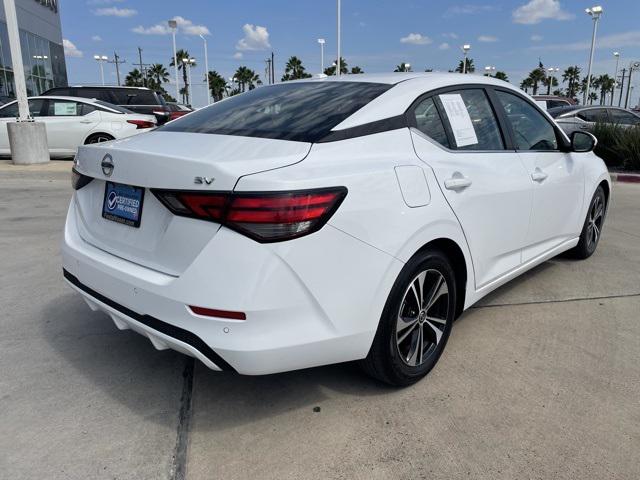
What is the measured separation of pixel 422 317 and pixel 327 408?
2.22ft

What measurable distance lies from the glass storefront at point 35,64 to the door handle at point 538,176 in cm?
2891

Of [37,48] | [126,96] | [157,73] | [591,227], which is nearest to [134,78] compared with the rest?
[157,73]

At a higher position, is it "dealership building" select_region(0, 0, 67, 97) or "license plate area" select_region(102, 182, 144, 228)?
"dealership building" select_region(0, 0, 67, 97)

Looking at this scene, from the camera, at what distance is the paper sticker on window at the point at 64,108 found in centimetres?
1184

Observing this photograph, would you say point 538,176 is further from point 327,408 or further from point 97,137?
point 97,137

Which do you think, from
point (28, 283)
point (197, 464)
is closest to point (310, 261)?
point (197, 464)

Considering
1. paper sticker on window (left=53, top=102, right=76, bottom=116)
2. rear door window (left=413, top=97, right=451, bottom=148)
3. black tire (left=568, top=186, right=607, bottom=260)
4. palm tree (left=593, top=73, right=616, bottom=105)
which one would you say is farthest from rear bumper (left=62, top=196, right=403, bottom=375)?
palm tree (left=593, top=73, right=616, bottom=105)

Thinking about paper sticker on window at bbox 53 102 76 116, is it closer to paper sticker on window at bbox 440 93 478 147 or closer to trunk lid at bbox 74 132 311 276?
trunk lid at bbox 74 132 311 276

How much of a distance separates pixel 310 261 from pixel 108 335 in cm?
186

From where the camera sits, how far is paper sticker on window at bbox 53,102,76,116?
11.8 metres

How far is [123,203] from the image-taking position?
249cm

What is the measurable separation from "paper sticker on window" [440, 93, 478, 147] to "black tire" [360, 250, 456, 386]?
2.38 feet

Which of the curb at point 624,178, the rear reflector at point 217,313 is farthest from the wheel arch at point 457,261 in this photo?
the curb at point 624,178

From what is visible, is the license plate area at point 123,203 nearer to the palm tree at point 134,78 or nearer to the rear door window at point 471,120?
the rear door window at point 471,120
